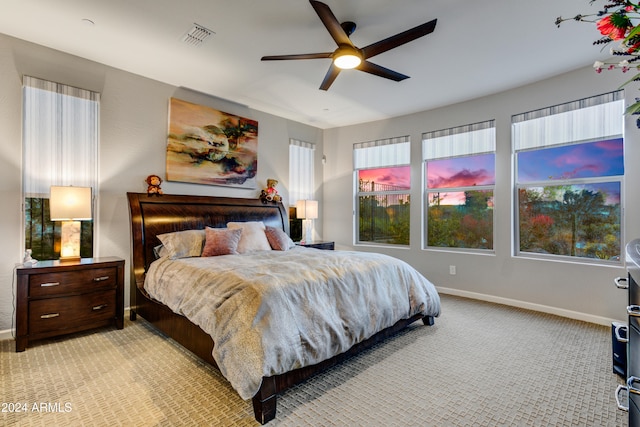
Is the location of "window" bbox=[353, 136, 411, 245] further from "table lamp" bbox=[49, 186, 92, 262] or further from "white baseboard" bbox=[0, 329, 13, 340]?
"white baseboard" bbox=[0, 329, 13, 340]

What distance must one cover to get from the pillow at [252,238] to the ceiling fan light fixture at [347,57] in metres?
2.22

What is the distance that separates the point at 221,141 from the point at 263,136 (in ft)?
2.73

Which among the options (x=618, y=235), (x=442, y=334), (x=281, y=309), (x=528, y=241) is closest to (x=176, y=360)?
(x=281, y=309)

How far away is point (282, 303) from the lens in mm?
2066

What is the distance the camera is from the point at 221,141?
4.56 metres

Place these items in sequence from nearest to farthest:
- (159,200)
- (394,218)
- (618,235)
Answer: (618,235)
(159,200)
(394,218)

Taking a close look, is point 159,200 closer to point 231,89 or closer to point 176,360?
point 231,89

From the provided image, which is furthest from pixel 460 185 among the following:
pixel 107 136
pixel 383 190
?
pixel 107 136

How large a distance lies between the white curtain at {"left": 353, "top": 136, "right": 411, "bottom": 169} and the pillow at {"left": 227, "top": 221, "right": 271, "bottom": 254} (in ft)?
8.42

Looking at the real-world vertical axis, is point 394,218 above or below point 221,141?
below

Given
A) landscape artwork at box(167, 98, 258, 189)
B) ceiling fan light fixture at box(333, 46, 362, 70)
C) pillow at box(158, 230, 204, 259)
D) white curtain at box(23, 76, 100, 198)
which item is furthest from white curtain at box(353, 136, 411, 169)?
white curtain at box(23, 76, 100, 198)

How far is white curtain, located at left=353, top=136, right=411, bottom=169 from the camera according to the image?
5.33 m

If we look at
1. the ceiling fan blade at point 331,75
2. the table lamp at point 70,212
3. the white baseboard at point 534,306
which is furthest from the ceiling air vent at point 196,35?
the white baseboard at point 534,306

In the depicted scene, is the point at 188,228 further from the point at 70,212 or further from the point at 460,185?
the point at 460,185
